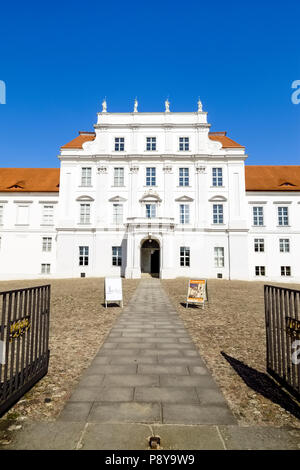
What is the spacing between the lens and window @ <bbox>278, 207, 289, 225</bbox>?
2905 centimetres

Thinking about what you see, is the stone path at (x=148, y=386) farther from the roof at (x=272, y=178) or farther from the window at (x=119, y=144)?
the roof at (x=272, y=178)

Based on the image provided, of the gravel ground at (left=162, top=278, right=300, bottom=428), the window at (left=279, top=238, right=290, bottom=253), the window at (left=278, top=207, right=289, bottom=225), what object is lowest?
the gravel ground at (left=162, top=278, right=300, bottom=428)

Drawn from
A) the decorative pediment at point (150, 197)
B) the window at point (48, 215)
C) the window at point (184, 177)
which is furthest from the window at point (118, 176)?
the window at point (48, 215)

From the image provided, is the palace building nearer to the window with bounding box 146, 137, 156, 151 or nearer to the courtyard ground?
the window with bounding box 146, 137, 156, 151

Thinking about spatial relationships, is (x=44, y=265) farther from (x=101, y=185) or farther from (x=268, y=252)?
(x=268, y=252)

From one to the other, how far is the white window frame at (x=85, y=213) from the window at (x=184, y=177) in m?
10.7

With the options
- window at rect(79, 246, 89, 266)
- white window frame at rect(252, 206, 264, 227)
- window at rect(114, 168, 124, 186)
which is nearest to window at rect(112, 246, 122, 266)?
window at rect(79, 246, 89, 266)

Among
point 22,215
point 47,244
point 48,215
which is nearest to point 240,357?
point 47,244

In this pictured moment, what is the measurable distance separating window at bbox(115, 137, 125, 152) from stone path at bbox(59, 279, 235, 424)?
2641cm

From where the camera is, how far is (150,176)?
2911cm

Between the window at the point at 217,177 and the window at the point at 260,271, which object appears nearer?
the window at the point at 260,271

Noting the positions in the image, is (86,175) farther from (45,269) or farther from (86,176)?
(45,269)

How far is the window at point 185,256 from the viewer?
28.0m

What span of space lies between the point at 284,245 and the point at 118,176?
1995 cm
